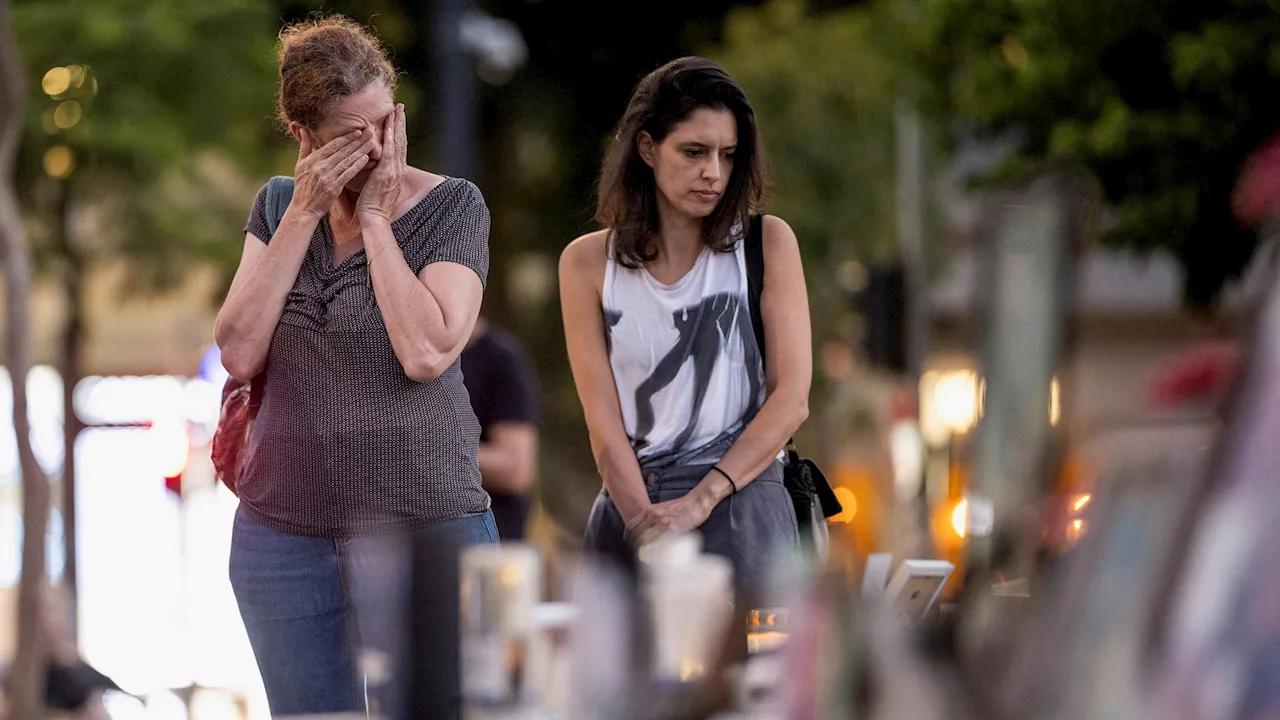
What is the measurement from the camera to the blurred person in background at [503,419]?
4984mm

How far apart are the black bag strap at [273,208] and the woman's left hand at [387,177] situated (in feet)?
0.61

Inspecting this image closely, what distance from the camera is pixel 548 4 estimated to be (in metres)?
21.8

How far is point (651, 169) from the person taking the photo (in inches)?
135

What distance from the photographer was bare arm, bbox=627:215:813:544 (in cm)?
311

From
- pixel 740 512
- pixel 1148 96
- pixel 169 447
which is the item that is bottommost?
pixel 169 447

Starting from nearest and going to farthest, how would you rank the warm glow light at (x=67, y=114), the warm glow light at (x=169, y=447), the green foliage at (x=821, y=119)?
the warm glow light at (x=67, y=114) → the warm glow light at (x=169, y=447) → the green foliage at (x=821, y=119)

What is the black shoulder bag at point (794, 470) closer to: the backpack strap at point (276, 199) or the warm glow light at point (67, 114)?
the backpack strap at point (276, 199)

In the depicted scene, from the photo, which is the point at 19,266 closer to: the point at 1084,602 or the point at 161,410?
the point at 1084,602

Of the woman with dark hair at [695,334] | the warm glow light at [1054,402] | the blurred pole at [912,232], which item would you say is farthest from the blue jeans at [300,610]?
the blurred pole at [912,232]

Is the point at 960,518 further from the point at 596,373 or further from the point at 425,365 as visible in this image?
the point at 596,373

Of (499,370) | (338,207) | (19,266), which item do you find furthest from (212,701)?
(338,207)

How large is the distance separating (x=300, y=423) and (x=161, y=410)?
19.4 metres

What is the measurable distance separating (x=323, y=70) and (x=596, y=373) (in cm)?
81

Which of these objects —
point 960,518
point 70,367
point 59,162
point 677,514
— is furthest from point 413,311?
point 70,367
